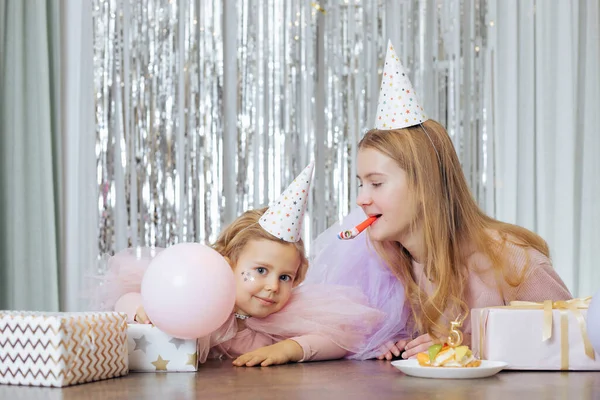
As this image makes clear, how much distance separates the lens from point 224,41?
313cm

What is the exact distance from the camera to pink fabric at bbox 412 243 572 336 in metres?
1.39

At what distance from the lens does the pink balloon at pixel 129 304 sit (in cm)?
136

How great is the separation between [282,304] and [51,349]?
0.50 m

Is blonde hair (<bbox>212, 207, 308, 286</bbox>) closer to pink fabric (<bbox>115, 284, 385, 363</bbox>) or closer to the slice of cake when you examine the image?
pink fabric (<bbox>115, 284, 385, 363</bbox>)

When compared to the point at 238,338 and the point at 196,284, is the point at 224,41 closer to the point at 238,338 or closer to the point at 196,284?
the point at 238,338

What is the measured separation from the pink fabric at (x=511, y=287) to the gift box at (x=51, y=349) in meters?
0.63

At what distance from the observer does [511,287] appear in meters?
1.39

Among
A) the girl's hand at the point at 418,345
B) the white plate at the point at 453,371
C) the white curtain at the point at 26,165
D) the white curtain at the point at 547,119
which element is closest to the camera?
the white plate at the point at 453,371

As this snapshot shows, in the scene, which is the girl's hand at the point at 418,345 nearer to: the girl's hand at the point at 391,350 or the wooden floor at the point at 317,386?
the girl's hand at the point at 391,350

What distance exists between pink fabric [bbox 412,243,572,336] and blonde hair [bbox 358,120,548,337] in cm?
1

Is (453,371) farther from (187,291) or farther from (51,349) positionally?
(51,349)

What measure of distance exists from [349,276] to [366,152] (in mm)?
269

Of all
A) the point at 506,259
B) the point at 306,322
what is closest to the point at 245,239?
the point at 306,322

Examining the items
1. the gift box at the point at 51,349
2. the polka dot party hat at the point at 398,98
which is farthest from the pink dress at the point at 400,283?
the gift box at the point at 51,349
